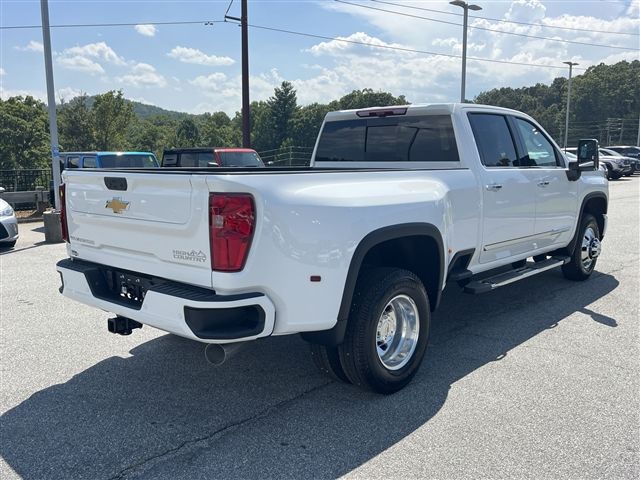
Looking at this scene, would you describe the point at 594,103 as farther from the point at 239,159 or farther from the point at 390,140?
the point at 390,140

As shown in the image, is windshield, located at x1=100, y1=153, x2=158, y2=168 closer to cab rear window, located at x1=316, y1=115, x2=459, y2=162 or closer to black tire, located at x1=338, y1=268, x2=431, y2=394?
cab rear window, located at x1=316, y1=115, x2=459, y2=162

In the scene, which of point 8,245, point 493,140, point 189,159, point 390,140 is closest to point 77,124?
point 189,159

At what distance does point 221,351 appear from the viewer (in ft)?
10.5

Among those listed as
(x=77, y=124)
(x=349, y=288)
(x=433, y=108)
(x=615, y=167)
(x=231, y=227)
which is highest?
(x=77, y=124)

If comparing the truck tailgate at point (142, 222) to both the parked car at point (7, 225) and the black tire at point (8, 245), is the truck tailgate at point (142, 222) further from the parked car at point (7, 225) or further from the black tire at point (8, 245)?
the black tire at point (8, 245)

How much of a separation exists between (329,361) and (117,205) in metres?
1.73

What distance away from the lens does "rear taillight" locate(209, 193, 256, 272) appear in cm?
294

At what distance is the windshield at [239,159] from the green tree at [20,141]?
33573 millimetres

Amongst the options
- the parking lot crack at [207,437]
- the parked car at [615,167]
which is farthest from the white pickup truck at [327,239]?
the parked car at [615,167]

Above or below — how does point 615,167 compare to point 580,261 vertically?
above

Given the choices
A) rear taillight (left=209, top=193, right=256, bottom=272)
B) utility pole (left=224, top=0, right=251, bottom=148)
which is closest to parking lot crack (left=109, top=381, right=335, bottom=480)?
rear taillight (left=209, top=193, right=256, bottom=272)

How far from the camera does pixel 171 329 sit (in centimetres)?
311

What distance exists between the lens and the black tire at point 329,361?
3.70m

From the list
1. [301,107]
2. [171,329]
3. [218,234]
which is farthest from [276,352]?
[301,107]
